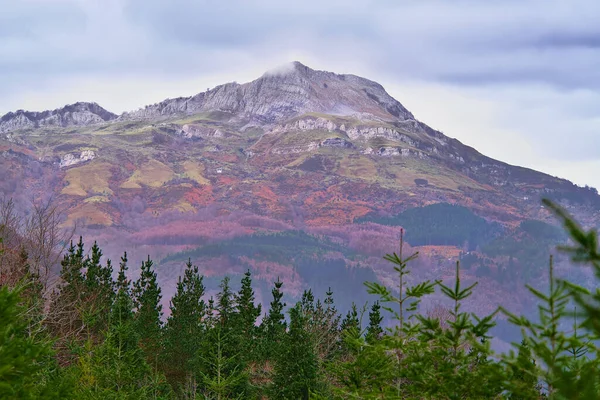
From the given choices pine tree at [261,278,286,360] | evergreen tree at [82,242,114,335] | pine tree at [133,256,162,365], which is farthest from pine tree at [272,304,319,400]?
evergreen tree at [82,242,114,335]

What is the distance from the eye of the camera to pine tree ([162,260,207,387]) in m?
58.5

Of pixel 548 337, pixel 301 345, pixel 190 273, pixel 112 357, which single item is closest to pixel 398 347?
pixel 548 337

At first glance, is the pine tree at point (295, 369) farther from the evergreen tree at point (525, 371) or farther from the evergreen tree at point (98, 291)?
the evergreen tree at point (98, 291)

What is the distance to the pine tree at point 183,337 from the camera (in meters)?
58.5

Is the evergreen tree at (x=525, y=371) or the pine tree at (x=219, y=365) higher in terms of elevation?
the evergreen tree at (x=525, y=371)

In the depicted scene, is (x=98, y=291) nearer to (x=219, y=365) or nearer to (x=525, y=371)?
(x=219, y=365)

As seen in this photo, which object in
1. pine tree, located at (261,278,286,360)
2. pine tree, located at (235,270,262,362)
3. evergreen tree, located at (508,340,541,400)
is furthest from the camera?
pine tree, located at (235,270,262,362)

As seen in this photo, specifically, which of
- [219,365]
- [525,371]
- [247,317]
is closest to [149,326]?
[247,317]

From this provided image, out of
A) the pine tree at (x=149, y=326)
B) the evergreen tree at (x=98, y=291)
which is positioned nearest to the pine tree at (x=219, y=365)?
the pine tree at (x=149, y=326)

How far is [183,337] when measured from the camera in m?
62.0

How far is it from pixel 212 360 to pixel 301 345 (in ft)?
17.5

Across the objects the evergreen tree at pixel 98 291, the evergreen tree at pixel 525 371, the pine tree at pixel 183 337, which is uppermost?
the evergreen tree at pixel 525 371

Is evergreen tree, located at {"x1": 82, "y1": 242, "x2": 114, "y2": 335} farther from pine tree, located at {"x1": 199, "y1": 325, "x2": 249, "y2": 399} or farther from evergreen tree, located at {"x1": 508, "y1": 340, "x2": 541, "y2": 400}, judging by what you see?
evergreen tree, located at {"x1": 508, "y1": 340, "x2": 541, "y2": 400}

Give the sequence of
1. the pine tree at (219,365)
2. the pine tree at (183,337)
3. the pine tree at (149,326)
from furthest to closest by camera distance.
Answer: the pine tree at (183,337) < the pine tree at (149,326) < the pine tree at (219,365)
